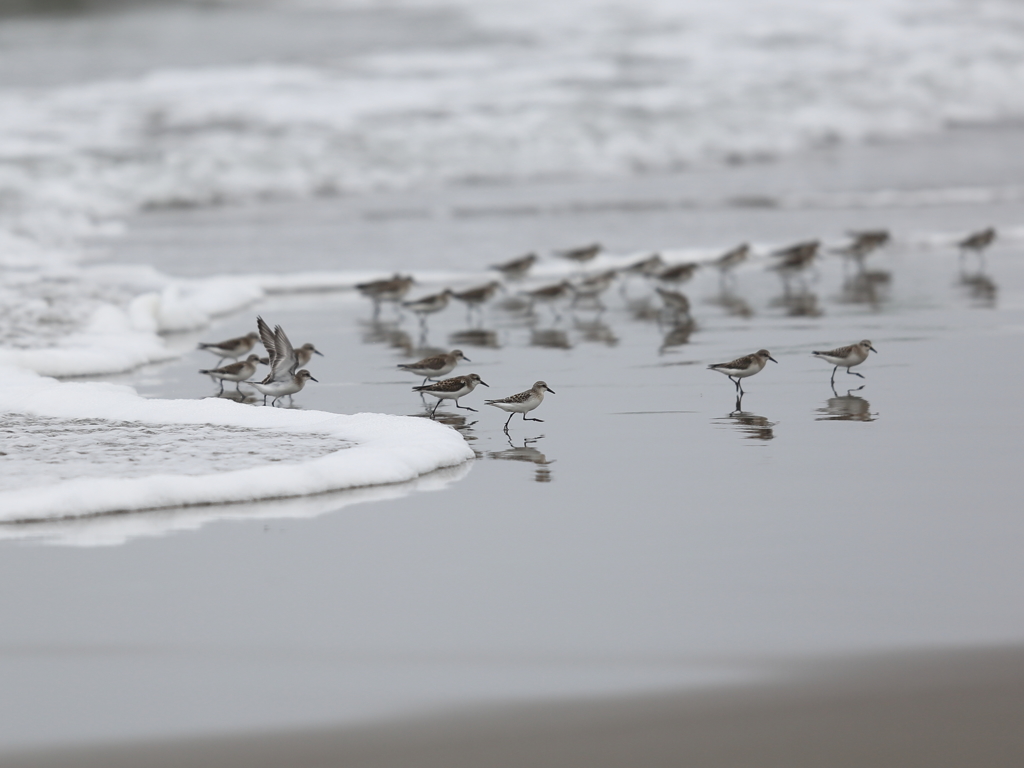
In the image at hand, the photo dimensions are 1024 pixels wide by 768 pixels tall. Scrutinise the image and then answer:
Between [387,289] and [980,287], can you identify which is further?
[980,287]

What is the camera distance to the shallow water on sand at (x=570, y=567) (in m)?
4.12

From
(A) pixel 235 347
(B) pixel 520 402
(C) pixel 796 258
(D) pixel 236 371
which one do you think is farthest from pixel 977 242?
(D) pixel 236 371

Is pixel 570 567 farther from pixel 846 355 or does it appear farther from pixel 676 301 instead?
pixel 676 301

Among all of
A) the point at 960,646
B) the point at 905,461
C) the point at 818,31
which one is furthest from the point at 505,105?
the point at 960,646

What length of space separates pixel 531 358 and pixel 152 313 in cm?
399

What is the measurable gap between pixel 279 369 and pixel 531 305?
18.7ft

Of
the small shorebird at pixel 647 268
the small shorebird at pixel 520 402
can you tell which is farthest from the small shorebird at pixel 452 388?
the small shorebird at pixel 647 268

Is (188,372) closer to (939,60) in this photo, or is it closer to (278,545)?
(278,545)

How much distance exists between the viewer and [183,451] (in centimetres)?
676

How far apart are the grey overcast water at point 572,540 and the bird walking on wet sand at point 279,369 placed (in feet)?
0.68

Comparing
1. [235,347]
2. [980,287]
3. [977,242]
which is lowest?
[235,347]

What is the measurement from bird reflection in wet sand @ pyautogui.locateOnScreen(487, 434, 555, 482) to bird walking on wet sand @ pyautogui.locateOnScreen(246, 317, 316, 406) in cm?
170

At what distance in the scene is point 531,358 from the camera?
10.7 metres

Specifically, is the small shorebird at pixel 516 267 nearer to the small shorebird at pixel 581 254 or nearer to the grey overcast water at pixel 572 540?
the small shorebird at pixel 581 254
